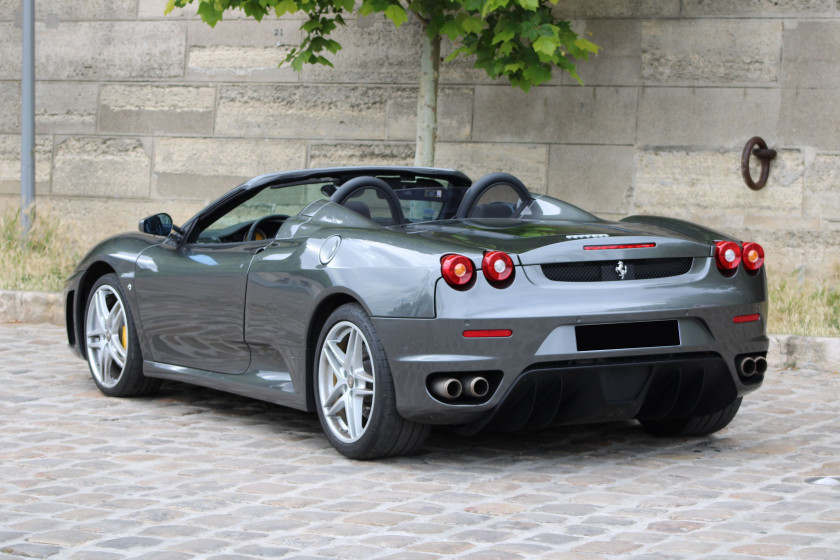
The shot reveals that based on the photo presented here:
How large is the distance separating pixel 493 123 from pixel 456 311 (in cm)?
736

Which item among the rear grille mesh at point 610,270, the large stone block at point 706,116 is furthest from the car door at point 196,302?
the large stone block at point 706,116

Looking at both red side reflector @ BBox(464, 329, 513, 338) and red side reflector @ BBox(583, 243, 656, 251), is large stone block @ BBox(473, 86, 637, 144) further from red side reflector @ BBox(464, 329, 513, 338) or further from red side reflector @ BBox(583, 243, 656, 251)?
red side reflector @ BBox(464, 329, 513, 338)

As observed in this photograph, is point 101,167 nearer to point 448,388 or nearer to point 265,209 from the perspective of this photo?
point 265,209

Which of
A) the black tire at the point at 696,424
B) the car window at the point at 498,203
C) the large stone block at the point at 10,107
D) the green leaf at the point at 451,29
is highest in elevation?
the green leaf at the point at 451,29

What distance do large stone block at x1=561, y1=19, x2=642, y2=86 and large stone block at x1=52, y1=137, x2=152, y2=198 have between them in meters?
4.91

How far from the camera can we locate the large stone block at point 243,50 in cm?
1289

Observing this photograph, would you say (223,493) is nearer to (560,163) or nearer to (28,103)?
(560,163)

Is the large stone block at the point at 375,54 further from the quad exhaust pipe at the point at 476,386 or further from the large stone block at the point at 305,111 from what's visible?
the quad exhaust pipe at the point at 476,386

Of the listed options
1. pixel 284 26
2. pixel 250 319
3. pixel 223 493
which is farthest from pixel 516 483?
pixel 284 26

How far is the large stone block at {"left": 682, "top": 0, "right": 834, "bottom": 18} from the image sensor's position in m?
11.1

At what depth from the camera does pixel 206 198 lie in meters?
13.3

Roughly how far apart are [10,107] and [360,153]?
4314 millimetres

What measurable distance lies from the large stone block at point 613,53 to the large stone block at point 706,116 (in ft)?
0.88

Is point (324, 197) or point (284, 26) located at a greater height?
point (284, 26)
